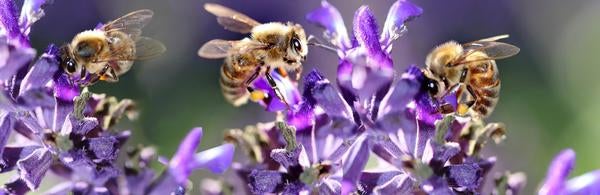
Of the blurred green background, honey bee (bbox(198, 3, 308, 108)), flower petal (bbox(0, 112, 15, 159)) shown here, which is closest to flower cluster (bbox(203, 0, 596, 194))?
flower petal (bbox(0, 112, 15, 159))

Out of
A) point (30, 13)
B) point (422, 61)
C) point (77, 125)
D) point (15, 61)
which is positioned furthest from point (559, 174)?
point (422, 61)

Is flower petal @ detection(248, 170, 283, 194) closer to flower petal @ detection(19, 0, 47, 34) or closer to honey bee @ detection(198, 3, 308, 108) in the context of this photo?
flower petal @ detection(19, 0, 47, 34)

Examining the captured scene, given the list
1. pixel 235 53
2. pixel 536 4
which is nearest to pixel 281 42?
pixel 235 53

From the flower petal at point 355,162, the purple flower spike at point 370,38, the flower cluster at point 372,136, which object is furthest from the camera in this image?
the purple flower spike at point 370,38

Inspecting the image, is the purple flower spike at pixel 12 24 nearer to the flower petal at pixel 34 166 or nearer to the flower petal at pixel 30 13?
the flower petal at pixel 30 13

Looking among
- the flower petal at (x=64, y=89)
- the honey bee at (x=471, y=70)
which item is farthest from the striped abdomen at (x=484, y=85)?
the flower petal at (x=64, y=89)
